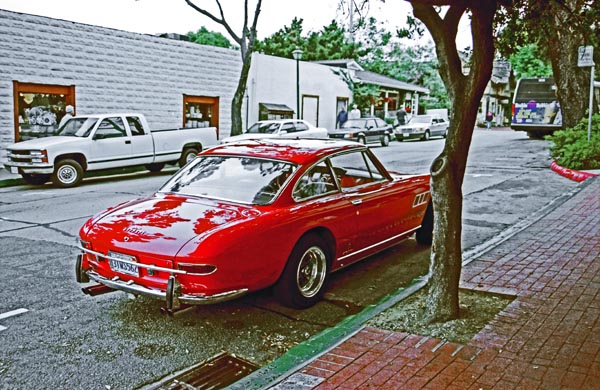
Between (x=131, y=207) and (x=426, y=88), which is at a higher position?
(x=426, y=88)

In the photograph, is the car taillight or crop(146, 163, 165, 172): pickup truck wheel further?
crop(146, 163, 165, 172): pickup truck wheel

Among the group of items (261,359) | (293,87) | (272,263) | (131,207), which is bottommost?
(261,359)

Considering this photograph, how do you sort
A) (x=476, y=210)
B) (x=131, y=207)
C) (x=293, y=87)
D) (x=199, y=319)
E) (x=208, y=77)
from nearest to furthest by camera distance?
(x=199, y=319), (x=131, y=207), (x=476, y=210), (x=208, y=77), (x=293, y=87)

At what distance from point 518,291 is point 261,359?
108 inches

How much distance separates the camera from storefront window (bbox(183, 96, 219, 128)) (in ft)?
80.7

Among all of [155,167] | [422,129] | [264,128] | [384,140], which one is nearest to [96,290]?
[155,167]

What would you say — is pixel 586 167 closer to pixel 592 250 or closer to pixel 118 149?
pixel 592 250

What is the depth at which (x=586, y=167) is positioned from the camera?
15.9 metres

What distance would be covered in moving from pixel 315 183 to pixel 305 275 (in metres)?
0.97

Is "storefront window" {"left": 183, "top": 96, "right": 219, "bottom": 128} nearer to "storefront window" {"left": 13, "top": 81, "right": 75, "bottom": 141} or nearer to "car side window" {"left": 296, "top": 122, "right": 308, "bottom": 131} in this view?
"car side window" {"left": 296, "top": 122, "right": 308, "bottom": 131}

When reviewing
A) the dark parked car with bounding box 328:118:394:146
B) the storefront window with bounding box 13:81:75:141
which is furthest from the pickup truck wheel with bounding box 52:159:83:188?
the dark parked car with bounding box 328:118:394:146

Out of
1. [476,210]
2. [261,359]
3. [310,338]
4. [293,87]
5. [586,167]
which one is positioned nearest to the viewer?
[261,359]

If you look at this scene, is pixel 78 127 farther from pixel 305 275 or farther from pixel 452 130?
pixel 452 130

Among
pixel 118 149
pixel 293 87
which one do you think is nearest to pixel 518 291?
pixel 118 149
